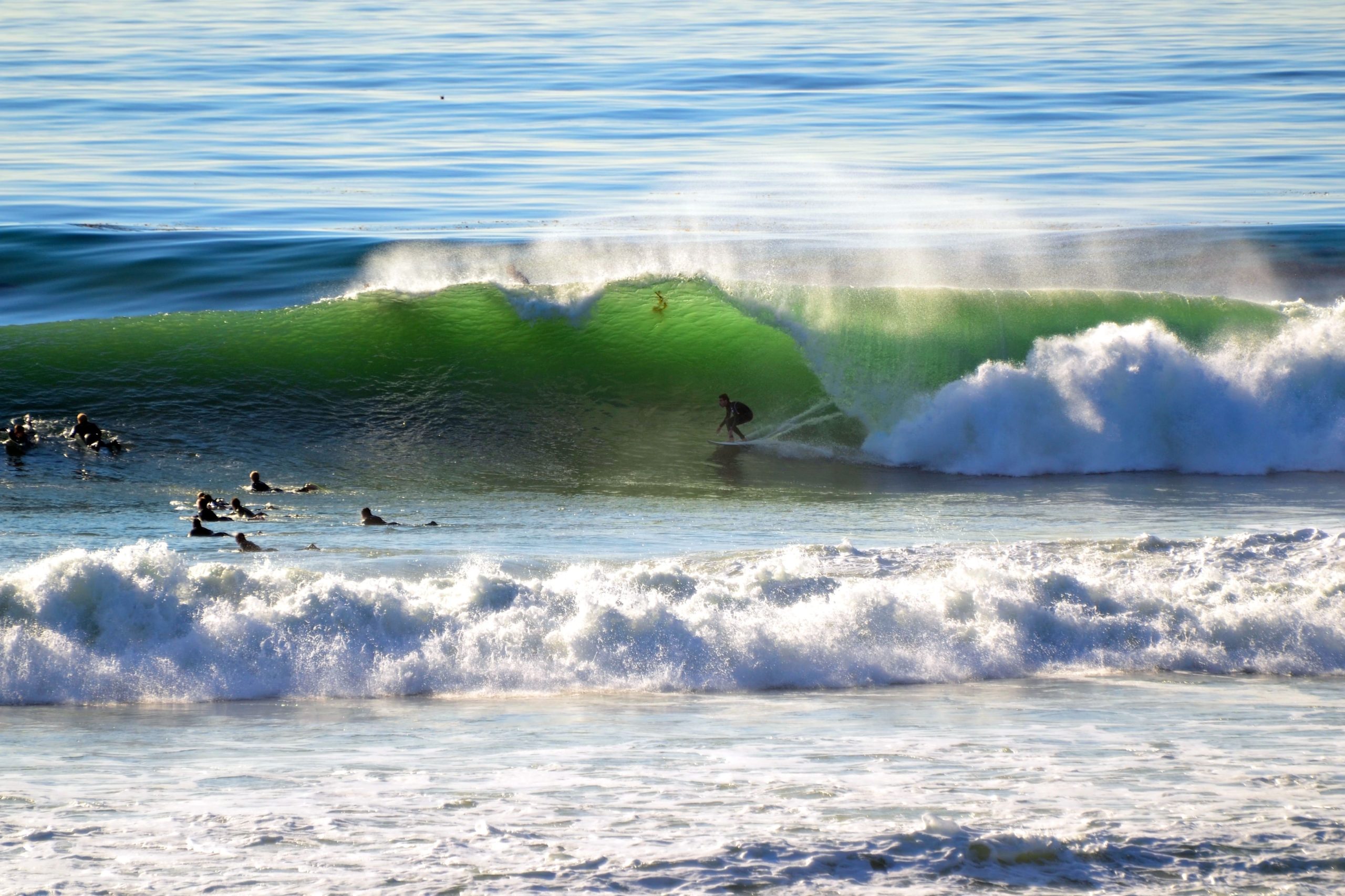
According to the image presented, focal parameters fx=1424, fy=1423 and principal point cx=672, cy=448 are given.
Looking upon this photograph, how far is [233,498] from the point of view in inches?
403

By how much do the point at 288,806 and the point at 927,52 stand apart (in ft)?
134

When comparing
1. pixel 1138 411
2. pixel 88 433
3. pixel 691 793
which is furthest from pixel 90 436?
pixel 1138 411

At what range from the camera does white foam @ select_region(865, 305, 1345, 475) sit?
12.8 metres

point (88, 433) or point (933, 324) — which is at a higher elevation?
point (933, 324)

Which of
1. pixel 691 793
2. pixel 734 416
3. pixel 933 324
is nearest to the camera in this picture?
pixel 691 793

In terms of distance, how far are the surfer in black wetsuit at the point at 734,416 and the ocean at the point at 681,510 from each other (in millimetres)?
128

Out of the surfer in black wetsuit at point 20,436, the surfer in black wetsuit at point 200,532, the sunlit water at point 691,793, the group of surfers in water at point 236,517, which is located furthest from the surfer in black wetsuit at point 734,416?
the sunlit water at point 691,793

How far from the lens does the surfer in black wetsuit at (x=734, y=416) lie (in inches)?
530

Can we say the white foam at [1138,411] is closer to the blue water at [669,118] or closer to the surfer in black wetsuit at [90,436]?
the surfer in black wetsuit at [90,436]

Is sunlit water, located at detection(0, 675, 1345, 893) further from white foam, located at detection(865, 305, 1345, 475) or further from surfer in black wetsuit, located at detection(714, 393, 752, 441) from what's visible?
surfer in black wetsuit, located at detection(714, 393, 752, 441)

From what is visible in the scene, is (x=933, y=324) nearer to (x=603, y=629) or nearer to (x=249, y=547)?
(x=249, y=547)

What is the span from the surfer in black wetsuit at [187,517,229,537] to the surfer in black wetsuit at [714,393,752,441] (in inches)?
211

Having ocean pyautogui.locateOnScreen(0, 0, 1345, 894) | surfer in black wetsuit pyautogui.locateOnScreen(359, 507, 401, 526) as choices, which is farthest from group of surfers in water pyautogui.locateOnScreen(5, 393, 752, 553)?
ocean pyautogui.locateOnScreen(0, 0, 1345, 894)

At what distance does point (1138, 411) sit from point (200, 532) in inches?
330
